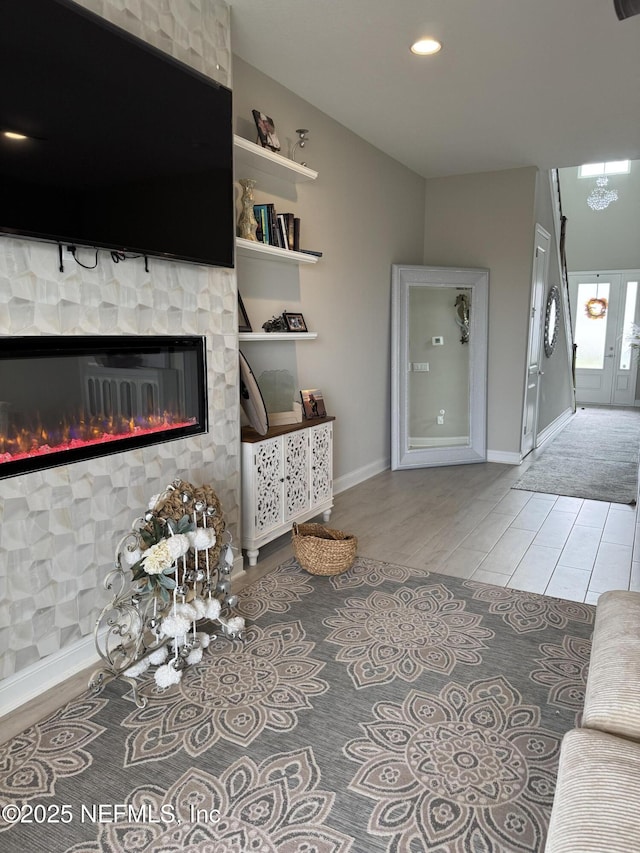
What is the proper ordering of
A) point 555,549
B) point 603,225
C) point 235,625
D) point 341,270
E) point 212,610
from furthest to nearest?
1. point 603,225
2. point 341,270
3. point 555,549
4. point 235,625
5. point 212,610

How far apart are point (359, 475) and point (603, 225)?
7.36 metres

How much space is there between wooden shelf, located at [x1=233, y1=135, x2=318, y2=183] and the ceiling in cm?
38

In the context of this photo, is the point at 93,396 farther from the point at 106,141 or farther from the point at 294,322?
the point at 294,322

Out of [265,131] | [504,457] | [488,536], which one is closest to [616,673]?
[488,536]

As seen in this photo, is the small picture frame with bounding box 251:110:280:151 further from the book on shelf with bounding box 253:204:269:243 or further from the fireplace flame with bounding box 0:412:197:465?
the fireplace flame with bounding box 0:412:197:465

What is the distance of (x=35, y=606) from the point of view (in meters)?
2.09

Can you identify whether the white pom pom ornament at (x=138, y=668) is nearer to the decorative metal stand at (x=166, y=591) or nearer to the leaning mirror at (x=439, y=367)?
the decorative metal stand at (x=166, y=591)

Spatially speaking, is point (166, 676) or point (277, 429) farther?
point (277, 429)

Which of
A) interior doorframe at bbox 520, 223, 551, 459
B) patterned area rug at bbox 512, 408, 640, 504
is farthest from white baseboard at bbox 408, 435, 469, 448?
patterned area rug at bbox 512, 408, 640, 504

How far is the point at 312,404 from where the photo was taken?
399cm

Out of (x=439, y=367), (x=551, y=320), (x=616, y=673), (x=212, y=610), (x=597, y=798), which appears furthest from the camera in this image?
(x=551, y=320)

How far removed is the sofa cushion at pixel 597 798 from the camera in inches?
37.5

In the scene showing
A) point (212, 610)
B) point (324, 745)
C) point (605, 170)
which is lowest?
point (324, 745)

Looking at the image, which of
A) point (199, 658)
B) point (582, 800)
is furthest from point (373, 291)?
point (582, 800)
